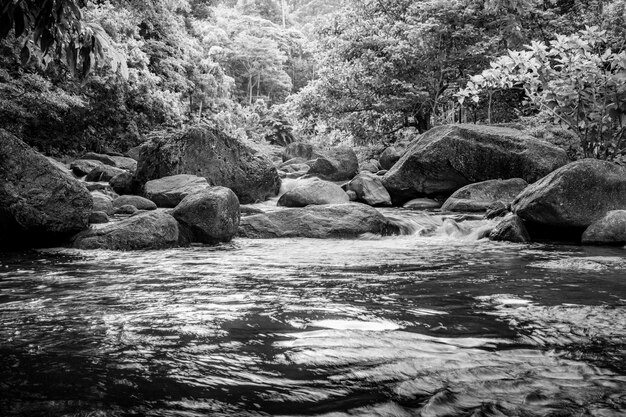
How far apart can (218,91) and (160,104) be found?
529 centimetres

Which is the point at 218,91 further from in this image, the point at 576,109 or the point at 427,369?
the point at 427,369

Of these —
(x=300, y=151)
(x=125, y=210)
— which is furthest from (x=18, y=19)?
(x=300, y=151)

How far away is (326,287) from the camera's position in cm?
359

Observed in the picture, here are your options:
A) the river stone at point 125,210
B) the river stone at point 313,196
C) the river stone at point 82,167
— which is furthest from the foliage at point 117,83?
the river stone at point 313,196

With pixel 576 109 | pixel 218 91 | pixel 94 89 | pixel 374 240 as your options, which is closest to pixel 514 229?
pixel 374 240

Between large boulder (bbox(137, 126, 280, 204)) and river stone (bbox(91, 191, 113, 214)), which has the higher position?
large boulder (bbox(137, 126, 280, 204))

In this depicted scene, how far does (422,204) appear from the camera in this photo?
10602 millimetres

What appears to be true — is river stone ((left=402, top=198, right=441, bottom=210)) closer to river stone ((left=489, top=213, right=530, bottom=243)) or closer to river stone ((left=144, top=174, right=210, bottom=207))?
river stone ((left=489, top=213, right=530, bottom=243))

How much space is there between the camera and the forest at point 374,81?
760 cm

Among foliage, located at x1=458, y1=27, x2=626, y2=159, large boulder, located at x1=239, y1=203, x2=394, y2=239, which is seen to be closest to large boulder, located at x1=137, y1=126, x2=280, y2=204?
large boulder, located at x1=239, y1=203, x2=394, y2=239

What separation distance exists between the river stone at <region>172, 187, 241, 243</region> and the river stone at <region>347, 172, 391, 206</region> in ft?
16.0

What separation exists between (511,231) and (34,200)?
5714 mm

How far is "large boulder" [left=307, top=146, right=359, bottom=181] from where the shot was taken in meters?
14.3

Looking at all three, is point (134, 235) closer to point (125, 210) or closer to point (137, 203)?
point (125, 210)
